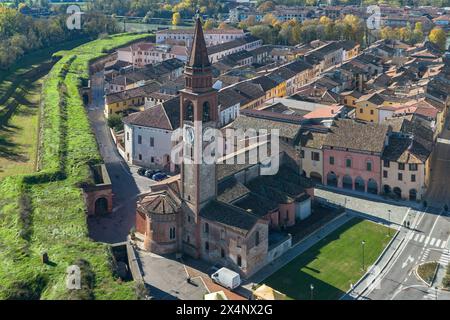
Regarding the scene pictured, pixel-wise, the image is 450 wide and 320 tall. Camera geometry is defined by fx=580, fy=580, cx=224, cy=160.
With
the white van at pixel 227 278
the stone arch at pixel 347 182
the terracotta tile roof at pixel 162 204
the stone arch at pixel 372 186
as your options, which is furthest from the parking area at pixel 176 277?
the stone arch at pixel 372 186

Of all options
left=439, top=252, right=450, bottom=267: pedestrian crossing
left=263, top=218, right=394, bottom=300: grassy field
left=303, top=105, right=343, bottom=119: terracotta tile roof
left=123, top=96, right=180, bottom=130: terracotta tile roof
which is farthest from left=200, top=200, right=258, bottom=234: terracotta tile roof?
left=303, top=105, right=343, bottom=119: terracotta tile roof

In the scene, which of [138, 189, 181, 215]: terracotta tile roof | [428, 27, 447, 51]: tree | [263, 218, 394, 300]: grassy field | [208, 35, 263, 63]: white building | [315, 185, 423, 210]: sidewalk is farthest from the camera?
[428, 27, 447, 51]: tree

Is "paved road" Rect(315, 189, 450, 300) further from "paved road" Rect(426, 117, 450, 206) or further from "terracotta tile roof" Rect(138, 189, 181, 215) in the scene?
"terracotta tile roof" Rect(138, 189, 181, 215)

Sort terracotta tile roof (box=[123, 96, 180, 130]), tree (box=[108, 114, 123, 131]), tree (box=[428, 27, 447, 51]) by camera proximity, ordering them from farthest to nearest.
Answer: tree (box=[428, 27, 447, 51]), tree (box=[108, 114, 123, 131]), terracotta tile roof (box=[123, 96, 180, 130])

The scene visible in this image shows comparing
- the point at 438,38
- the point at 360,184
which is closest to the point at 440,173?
the point at 360,184

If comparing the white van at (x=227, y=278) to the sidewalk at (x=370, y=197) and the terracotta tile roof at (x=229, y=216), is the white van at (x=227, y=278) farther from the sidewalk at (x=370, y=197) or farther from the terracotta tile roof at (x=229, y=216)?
the sidewalk at (x=370, y=197)

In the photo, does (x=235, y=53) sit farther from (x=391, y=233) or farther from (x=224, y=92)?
(x=391, y=233)

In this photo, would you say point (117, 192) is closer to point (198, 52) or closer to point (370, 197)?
point (198, 52)
